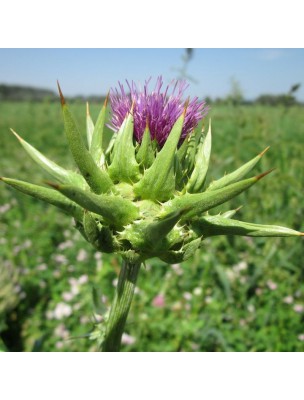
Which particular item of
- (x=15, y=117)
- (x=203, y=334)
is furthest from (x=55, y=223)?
(x=15, y=117)

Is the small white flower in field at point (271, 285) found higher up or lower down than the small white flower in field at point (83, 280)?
higher up

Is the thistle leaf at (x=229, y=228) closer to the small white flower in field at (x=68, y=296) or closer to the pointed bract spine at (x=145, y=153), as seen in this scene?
the pointed bract spine at (x=145, y=153)

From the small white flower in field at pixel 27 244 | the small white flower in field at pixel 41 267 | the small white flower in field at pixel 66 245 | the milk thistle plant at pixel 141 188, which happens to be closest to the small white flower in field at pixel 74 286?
the small white flower in field at pixel 41 267

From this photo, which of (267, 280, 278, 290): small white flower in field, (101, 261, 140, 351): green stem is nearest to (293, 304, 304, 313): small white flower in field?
(267, 280, 278, 290): small white flower in field

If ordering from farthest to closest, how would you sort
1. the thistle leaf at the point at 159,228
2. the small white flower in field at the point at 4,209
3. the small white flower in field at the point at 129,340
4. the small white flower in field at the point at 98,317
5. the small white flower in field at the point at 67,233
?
the small white flower in field at the point at 4,209 → the small white flower in field at the point at 67,233 → the small white flower in field at the point at 129,340 → the small white flower in field at the point at 98,317 → the thistle leaf at the point at 159,228

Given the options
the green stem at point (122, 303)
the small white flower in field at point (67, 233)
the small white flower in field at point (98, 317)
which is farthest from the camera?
the small white flower in field at point (67, 233)

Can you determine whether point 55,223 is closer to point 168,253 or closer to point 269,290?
point 269,290
